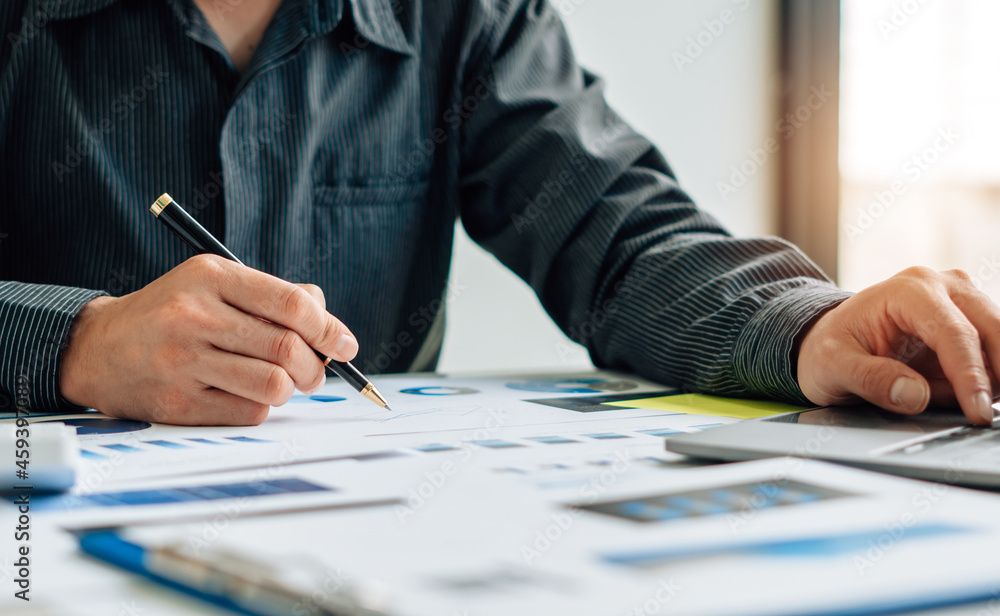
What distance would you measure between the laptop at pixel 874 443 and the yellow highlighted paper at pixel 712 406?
0.08 meters

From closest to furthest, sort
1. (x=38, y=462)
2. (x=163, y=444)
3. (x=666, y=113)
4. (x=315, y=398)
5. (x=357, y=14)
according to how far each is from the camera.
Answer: (x=38, y=462)
(x=163, y=444)
(x=315, y=398)
(x=357, y=14)
(x=666, y=113)

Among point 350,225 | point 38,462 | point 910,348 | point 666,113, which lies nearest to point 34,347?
point 38,462

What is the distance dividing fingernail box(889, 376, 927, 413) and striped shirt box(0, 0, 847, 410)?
0.48ft

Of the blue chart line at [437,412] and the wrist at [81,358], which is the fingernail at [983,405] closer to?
the blue chart line at [437,412]

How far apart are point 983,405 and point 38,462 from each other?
597mm

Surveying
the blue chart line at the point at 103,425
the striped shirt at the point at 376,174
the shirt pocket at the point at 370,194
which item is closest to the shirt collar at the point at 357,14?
the striped shirt at the point at 376,174

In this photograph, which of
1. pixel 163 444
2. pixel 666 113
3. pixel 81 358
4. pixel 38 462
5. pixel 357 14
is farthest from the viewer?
pixel 666 113

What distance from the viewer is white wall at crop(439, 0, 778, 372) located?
6.02 ft

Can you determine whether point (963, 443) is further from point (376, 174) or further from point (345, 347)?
point (376, 174)

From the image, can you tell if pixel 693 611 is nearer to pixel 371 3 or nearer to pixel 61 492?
pixel 61 492

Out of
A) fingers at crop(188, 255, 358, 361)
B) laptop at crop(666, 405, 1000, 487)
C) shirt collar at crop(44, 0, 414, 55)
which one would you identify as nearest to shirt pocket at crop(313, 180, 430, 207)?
shirt collar at crop(44, 0, 414, 55)

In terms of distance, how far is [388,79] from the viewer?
1111 millimetres

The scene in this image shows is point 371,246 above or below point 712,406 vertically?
above

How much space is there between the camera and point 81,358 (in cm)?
68
